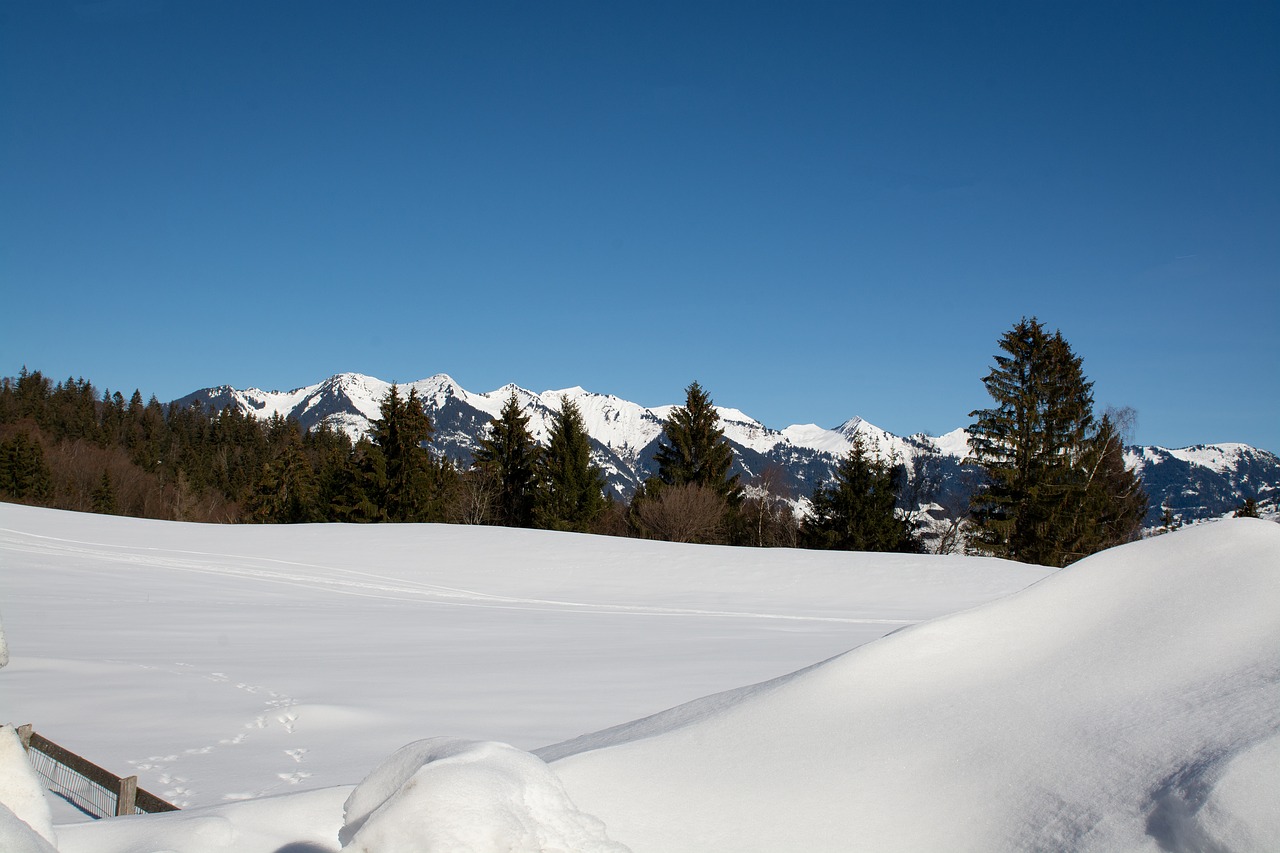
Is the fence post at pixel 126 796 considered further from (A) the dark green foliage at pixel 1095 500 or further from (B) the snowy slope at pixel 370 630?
(A) the dark green foliage at pixel 1095 500

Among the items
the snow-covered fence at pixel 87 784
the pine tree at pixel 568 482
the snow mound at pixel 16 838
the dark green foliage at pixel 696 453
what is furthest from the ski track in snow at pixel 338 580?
the dark green foliage at pixel 696 453

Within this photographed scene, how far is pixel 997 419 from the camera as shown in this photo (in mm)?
27000

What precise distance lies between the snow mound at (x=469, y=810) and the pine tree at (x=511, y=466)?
3287 cm

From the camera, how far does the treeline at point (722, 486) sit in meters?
26.5

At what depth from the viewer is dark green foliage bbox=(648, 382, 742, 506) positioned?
34625 mm

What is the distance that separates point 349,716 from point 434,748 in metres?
4.74

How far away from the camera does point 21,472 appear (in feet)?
165

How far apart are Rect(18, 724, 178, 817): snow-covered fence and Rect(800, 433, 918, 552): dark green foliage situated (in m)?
26.4

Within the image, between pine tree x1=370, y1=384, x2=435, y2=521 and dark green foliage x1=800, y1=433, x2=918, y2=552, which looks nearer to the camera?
dark green foliage x1=800, y1=433, x2=918, y2=552

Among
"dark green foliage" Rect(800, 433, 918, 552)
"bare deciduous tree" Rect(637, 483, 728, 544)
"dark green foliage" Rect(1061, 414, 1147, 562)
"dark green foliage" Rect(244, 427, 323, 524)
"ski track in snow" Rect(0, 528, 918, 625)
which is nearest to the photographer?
"ski track in snow" Rect(0, 528, 918, 625)

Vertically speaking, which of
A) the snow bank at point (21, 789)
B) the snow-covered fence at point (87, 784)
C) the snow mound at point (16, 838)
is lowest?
the snow-covered fence at point (87, 784)

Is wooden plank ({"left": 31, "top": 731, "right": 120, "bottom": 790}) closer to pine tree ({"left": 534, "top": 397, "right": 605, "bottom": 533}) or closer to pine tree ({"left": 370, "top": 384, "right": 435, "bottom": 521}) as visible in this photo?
pine tree ({"left": 534, "top": 397, "right": 605, "bottom": 533})

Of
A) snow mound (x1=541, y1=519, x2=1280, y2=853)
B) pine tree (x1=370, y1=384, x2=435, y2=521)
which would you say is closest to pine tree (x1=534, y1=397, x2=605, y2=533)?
pine tree (x1=370, y1=384, x2=435, y2=521)

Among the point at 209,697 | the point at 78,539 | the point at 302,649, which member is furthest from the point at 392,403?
the point at 209,697
